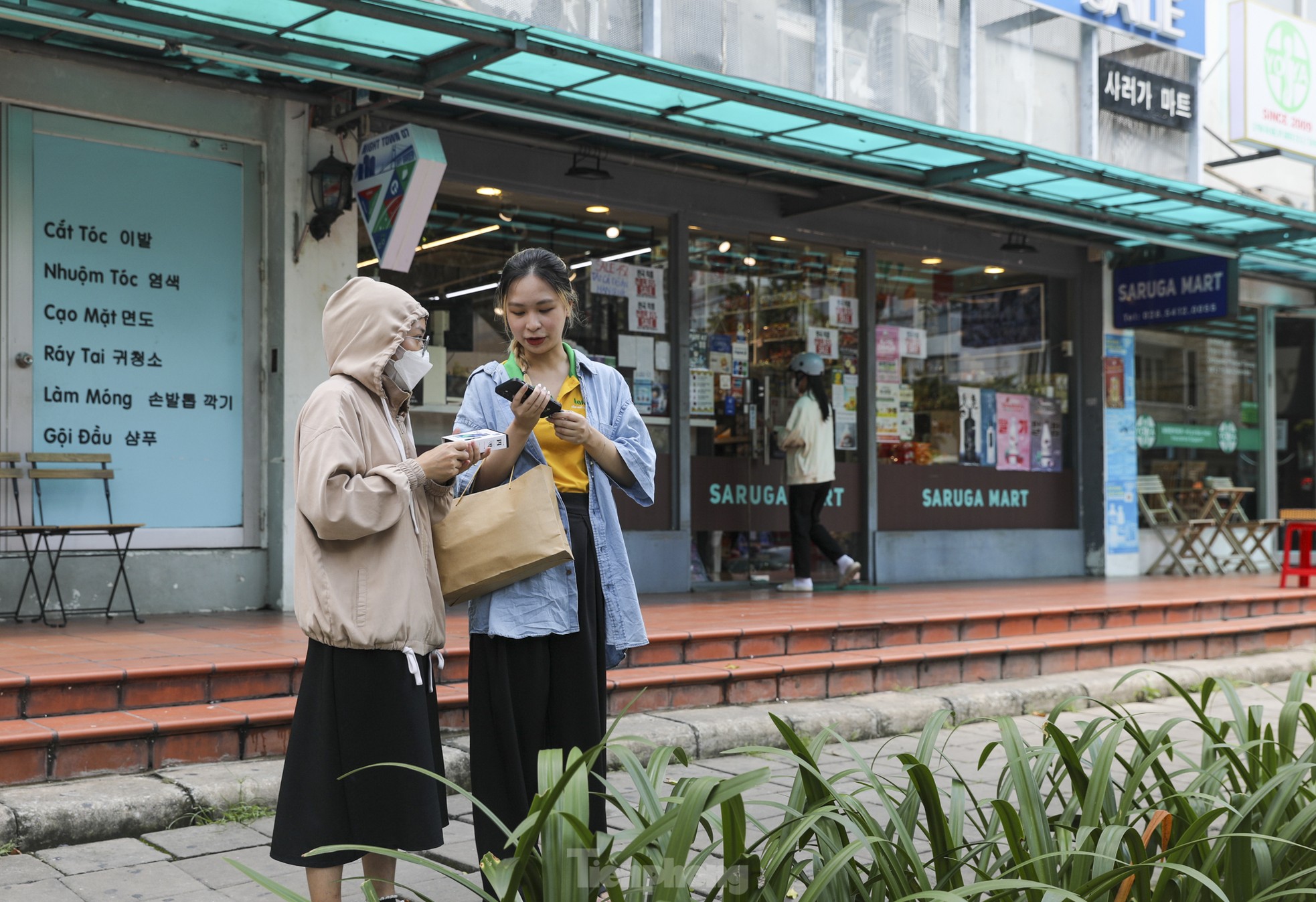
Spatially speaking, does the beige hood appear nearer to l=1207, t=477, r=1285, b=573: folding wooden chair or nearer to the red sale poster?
the red sale poster

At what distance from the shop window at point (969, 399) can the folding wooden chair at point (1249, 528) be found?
1.97m

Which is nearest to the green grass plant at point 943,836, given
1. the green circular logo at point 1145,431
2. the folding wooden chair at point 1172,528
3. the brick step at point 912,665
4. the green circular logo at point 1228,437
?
the brick step at point 912,665

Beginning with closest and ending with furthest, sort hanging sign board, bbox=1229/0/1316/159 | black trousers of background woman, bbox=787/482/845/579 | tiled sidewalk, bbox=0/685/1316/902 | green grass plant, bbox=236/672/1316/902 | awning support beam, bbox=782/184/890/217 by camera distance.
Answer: green grass plant, bbox=236/672/1316/902 < tiled sidewalk, bbox=0/685/1316/902 < awning support beam, bbox=782/184/890/217 < black trousers of background woman, bbox=787/482/845/579 < hanging sign board, bbox=1229/0/1316/159

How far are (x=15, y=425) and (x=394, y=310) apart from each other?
463 cm

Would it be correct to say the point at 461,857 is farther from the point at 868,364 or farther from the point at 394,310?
the point at 868,364

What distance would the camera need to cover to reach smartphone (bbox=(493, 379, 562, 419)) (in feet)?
9.67

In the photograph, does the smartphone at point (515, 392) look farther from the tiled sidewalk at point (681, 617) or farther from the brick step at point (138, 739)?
the tiled sidewalk at point (681, 617)

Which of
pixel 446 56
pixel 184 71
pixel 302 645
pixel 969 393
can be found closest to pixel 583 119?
pixel 446 56

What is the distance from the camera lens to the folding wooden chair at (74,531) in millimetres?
6375

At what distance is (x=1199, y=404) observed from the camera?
43.6 feet

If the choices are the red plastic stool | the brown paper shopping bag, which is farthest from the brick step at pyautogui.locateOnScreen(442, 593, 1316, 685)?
the brown paper shopping bag

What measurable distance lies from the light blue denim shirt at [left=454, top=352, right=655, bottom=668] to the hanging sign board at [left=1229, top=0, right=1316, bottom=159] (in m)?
8.50

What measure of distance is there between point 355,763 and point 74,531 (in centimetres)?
405

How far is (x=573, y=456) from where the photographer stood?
3.22 metres
